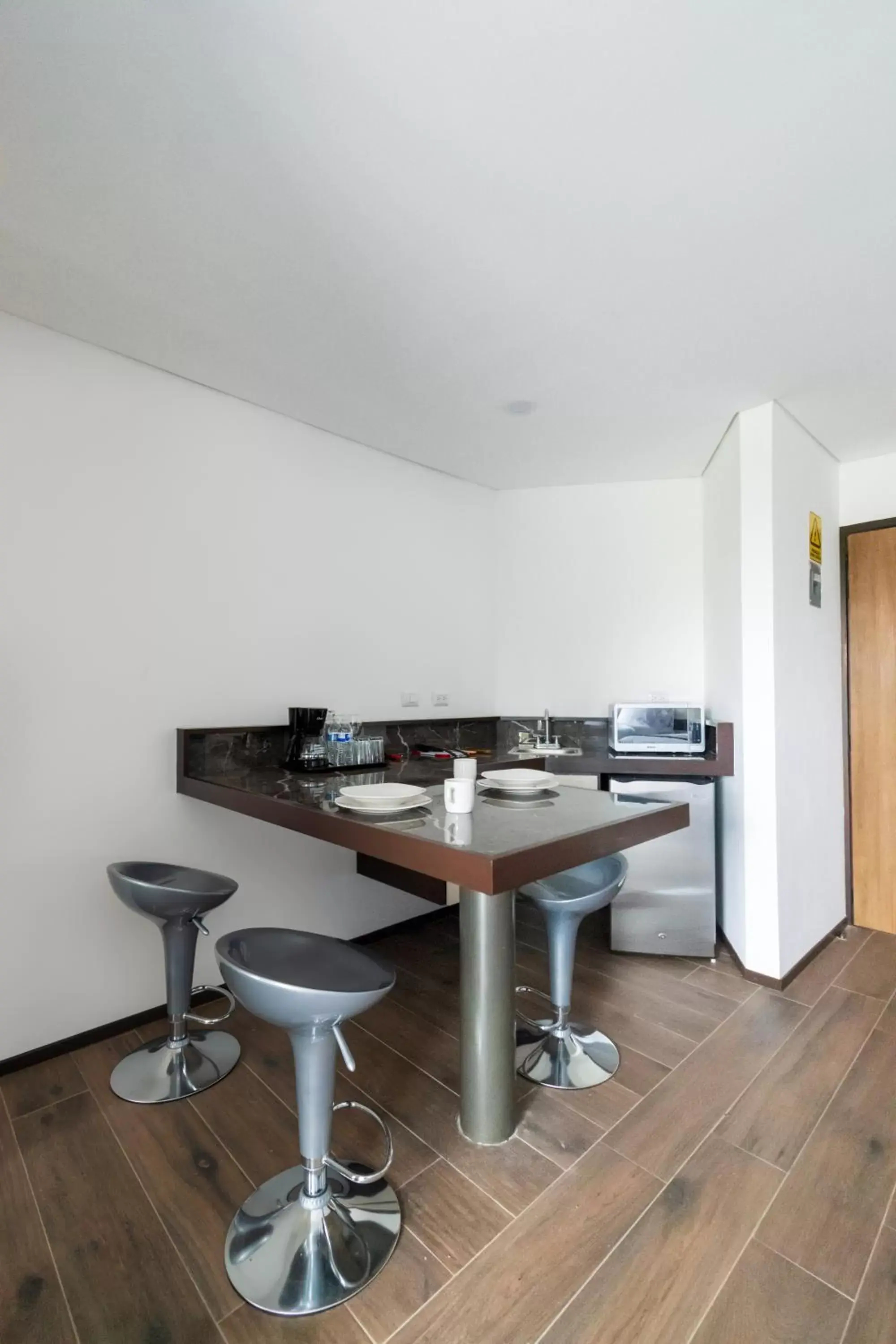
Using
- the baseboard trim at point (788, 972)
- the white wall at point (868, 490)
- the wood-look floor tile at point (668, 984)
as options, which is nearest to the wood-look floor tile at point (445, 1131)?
the wood-look floor tile at point (668, 984)

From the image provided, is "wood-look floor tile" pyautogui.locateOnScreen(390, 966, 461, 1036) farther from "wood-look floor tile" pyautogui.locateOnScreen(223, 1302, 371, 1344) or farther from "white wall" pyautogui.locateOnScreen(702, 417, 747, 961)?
"white wall" pyautogui.locateOnScreen(702, 417, 747, 961)

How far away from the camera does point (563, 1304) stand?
1.24 metres

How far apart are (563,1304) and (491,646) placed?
2.94m

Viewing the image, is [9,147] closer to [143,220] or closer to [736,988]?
[143,220]

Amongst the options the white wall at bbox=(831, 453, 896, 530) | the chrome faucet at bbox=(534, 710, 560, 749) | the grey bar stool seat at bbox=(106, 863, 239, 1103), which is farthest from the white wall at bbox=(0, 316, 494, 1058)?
the white wall at bbox=(831, 453, 896, 530)

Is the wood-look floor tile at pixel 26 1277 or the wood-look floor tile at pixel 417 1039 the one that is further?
the wood-look floor tile at pixel 417 1039

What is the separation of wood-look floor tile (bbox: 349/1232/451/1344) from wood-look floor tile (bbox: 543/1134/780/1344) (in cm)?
25

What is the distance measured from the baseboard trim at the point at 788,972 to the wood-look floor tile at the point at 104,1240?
7.39ft

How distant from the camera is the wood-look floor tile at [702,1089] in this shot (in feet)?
5.47

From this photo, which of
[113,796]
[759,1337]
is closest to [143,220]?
[113,796]

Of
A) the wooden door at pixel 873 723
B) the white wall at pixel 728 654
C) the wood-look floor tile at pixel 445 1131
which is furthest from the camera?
the wooden door at pixel 873 723

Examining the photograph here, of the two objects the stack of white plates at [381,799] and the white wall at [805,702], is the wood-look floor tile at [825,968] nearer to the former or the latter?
the white wall at [805,702]

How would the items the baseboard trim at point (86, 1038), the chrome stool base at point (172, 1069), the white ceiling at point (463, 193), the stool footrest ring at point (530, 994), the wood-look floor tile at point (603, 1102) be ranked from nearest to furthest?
the white ceiling at point (463, 193), the wood-look floor tile at point (603, 1102), the chrome stool base at point (172, 1069), the baseboard trim at point (86, 1038), the stool footrest ring at point (530, 994)

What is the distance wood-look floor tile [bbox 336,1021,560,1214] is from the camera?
154cm
